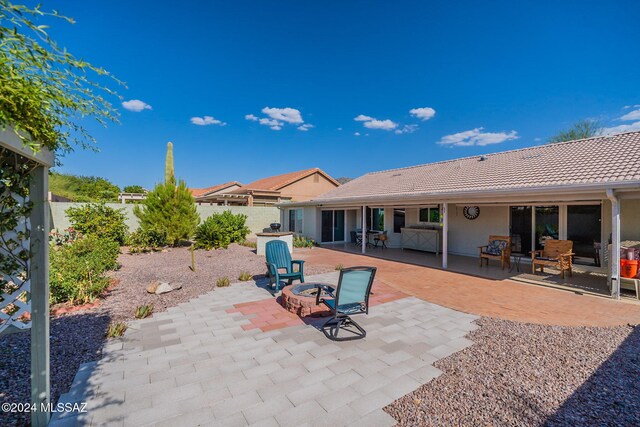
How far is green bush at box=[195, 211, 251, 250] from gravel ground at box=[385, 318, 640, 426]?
1279 cm

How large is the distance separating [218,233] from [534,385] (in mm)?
13905

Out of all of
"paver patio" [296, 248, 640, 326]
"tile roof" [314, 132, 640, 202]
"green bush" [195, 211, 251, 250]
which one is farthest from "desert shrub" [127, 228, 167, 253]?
"paver patio" [296, 248, 640, 326]

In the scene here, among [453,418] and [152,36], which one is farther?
[152,36]

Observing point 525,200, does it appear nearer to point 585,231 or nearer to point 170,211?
point 585,231

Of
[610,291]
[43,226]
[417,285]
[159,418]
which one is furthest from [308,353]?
[610,291]

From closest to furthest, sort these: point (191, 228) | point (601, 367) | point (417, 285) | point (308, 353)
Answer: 1. point (601, 367)
2. point (308, 353)
3. point (417, 285)
4. point (191, 228)

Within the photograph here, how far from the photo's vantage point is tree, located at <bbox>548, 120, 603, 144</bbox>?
26156 millimetres

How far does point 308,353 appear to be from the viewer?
151 inches

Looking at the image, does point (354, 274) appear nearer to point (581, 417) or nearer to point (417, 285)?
point (581, 417)

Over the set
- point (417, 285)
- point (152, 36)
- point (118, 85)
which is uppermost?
point (152, 36)

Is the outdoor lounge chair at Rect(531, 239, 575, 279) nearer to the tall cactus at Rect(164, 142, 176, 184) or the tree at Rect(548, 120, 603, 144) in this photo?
the tall cactus at Rect(164, 142, 176, 184)

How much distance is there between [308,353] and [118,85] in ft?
11.9

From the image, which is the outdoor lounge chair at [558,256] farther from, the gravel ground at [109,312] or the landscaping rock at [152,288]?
the landscaping rock at [152,288]

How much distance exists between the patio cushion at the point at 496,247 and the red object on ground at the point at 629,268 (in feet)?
10.1
